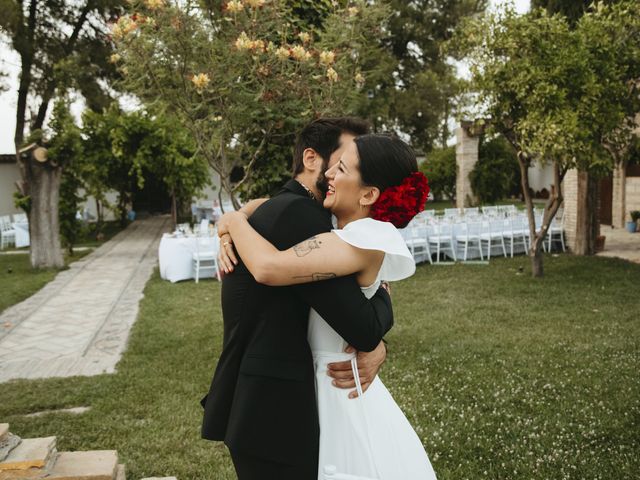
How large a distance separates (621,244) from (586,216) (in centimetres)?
245

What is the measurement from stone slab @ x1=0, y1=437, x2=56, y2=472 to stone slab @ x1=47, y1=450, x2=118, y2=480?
0.08 meters

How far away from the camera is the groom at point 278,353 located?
161 cm

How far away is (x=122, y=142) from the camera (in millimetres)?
17562

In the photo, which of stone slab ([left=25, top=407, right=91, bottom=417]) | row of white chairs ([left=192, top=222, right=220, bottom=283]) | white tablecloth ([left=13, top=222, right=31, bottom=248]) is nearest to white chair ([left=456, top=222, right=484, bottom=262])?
row of white chairs ([left=192, top=222, right=220, bottom=283])

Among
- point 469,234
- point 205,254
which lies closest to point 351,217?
point 205,254

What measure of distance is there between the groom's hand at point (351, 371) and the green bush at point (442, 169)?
25817mm

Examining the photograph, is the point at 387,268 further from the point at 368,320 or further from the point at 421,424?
the point at 421,424

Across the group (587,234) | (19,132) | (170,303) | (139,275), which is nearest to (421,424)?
(170,303)

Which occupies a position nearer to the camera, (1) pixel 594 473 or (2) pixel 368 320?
(2) pixel 368 320

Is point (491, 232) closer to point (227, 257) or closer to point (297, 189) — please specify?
point (297, 189)

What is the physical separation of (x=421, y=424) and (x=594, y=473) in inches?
47.7

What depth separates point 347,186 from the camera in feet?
5.53

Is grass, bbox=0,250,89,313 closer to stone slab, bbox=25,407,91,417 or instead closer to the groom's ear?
stone slab, bbox=25,407,91,417

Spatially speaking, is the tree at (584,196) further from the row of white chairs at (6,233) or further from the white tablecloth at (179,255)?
the row of white chairs at (6,233)
